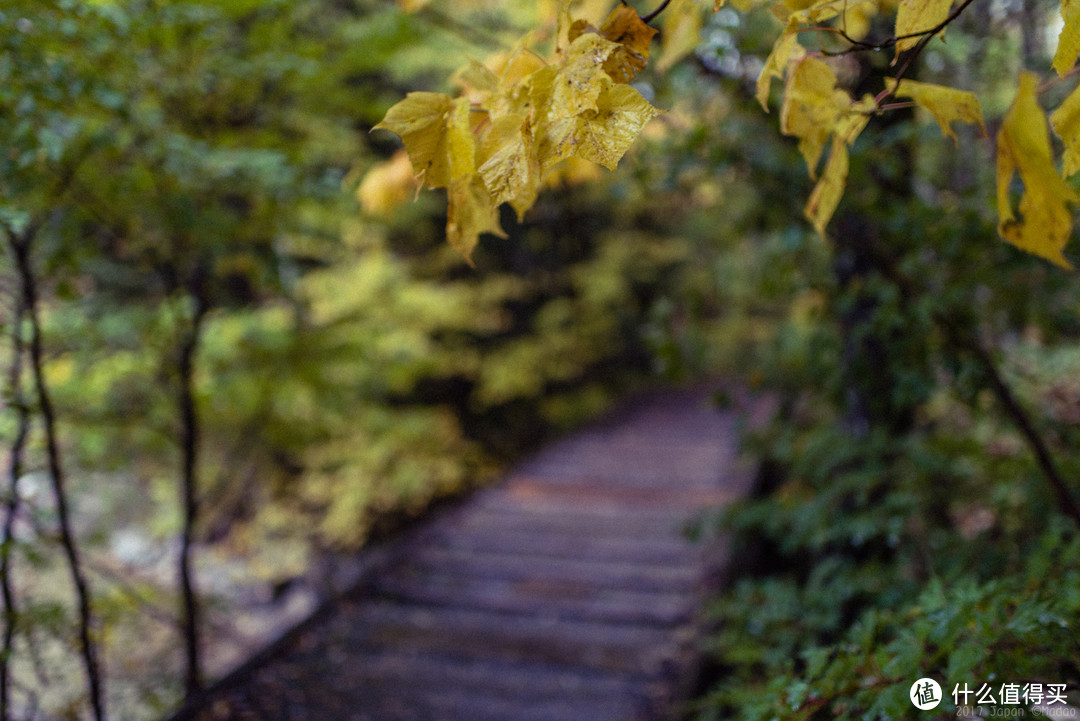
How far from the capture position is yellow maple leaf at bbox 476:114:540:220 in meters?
0.79

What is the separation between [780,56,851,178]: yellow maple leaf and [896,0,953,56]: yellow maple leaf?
0.36 ft

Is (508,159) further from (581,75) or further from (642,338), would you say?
(642,338)

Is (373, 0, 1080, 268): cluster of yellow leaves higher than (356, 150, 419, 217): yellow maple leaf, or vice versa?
(356, 150, 419, 217): yellow maple leaf

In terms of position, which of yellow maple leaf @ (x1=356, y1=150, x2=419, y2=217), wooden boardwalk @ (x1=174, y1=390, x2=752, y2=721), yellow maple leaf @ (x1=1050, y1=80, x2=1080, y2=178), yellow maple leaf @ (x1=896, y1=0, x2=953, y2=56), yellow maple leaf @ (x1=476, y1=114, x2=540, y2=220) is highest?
yellow maple leaf @ (x1=356, y1=150, x2=419, y2=217)

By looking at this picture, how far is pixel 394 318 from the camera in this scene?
4.48 meters

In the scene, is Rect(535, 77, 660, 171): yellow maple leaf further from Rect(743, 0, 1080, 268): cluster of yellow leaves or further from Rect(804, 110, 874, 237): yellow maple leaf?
Rect(804, 110, 874, 237): yellow maple leaf

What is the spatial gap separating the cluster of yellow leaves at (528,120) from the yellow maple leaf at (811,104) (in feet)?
0.78

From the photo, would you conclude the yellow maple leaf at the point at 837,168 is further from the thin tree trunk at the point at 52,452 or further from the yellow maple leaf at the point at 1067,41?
the thin tree trunk at the point at 52,452

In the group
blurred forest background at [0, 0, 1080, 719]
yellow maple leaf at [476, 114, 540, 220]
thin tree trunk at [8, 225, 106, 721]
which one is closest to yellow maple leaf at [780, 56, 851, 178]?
Answer: yellow maple leaf at [476, 114, 540, 220]

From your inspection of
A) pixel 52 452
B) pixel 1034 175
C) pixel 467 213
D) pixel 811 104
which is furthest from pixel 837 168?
pixel 52 452

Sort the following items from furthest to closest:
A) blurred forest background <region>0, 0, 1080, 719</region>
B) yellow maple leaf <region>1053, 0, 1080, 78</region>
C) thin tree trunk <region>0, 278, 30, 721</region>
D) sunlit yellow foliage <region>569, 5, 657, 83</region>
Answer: blurred forest background <region>0, 0, 1080, 719</region> < thin tree trunk <region>0, 278, 30, 721</region> < sunlit yellow foliage <region>569, 5, 657, 83</region> < yellow maple leaf <region>1053, 0, 1080, 78</region>

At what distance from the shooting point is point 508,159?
805mm

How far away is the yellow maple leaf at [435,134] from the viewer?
0.83 m

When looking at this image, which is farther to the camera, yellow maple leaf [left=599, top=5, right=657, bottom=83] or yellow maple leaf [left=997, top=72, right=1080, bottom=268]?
yellow maple leaf [left=599, top=5, right=657, bottom=83]
